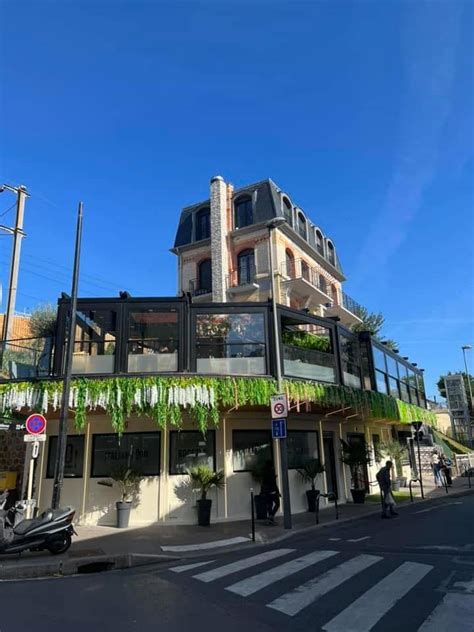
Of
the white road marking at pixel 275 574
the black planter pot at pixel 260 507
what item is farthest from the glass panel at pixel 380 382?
the white road marking at pixel 275 574

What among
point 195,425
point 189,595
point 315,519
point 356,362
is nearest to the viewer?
point 189,595

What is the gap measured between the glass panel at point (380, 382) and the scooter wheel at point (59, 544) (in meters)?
15.7

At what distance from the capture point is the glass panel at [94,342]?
14.8 metres

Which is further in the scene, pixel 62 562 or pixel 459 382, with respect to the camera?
pixel 459 382

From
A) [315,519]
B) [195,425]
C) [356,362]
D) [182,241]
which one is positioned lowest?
[315,519]

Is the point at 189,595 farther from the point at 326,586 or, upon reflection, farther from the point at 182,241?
the point at 182,241

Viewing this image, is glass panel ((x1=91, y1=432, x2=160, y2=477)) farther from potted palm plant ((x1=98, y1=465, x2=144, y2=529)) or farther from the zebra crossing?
the zebra crossing

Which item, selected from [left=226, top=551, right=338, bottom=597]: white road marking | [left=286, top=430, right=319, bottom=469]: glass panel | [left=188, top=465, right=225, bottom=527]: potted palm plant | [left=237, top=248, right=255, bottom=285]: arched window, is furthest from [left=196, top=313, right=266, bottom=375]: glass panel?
[left=237, top=248, right=255, bottom=285]: arched window

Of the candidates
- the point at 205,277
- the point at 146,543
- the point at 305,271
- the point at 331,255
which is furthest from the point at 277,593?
the point at 331,255

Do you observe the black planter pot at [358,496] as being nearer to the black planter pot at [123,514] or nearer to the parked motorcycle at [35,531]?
the black planter pot at [123,514]

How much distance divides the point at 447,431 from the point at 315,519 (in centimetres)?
4190

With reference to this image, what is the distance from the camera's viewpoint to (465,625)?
5.00 metres

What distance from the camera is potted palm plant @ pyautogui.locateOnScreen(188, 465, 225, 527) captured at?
14.0 m

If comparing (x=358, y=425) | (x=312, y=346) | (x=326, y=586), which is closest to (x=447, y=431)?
(x=358, y=425)
